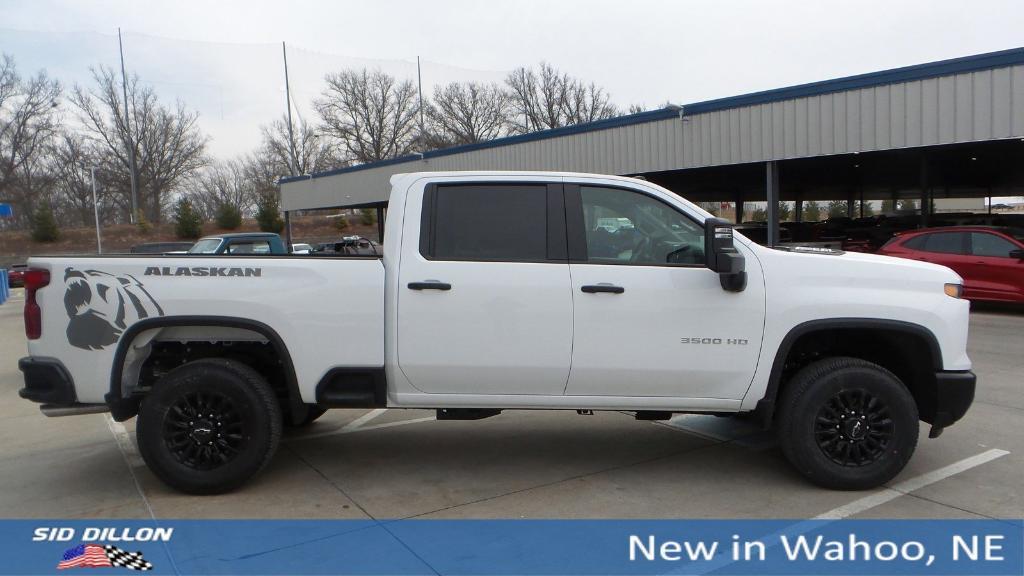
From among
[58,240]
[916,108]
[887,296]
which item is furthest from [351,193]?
[887,296]

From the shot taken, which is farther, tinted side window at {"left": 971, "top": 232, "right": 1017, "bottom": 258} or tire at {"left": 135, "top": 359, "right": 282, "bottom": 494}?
tinted side window at {"left": 971, "top": 232, "right": 1017, "bottom": 258}

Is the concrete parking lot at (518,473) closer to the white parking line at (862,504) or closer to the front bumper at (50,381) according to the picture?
the white parking line at (862,504)

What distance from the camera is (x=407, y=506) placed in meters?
4.53

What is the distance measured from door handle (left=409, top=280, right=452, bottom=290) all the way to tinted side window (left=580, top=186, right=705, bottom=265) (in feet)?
2.93

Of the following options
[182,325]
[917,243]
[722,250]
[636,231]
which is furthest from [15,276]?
[722,250]

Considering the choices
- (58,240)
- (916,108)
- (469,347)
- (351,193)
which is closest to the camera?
(469,347)

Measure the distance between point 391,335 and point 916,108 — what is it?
1362 centimetres

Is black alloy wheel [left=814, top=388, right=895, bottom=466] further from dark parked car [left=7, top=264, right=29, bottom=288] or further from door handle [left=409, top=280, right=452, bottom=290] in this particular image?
dark parked car [left=7, top=264, right=29, bottom=288]

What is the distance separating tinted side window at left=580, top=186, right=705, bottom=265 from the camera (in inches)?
180

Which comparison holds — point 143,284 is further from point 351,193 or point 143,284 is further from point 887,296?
point 351,193

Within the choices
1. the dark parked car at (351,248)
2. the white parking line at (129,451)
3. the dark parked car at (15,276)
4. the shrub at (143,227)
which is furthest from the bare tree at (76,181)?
the white parking line at (129,451)

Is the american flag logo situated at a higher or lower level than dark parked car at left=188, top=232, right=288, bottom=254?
lower

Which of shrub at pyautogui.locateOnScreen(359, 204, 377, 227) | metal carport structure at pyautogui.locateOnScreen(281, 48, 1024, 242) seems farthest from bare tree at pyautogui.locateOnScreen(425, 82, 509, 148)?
metal carport structure at pyautogui.locateOnScreen(281, 48, 1024, 242)

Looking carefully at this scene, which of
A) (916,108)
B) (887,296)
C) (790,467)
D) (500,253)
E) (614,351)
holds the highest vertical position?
(916,108)
